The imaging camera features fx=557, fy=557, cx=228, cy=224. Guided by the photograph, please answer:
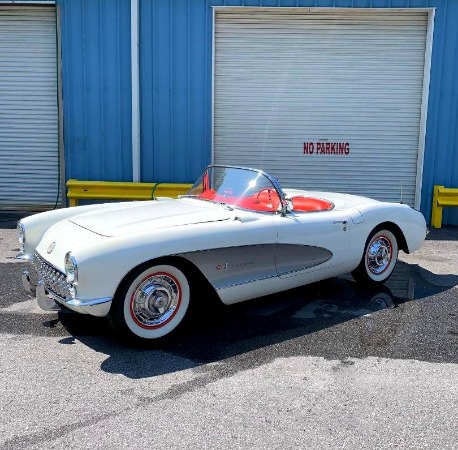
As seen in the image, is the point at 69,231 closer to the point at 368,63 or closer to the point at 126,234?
the point at 126,234

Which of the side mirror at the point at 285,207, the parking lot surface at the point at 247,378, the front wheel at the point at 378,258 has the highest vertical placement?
the side mirror at the point at 285,207

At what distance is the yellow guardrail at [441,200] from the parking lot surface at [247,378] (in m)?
4.03

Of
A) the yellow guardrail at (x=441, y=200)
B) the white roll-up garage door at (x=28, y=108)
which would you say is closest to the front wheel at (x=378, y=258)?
the yellow guardrail at (x=441, y=200)

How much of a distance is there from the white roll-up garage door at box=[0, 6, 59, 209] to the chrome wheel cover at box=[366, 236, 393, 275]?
633 cm

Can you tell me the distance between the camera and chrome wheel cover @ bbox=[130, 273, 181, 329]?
3.92m

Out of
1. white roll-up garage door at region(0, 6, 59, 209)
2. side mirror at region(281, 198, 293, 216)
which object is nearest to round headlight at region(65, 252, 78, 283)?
side mirror at region(281, 198, 293, 216)

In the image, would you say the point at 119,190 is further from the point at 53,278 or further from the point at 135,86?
the point at 53,278

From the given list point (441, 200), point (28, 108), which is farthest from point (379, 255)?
point (28, 108)

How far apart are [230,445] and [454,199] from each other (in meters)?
7.28

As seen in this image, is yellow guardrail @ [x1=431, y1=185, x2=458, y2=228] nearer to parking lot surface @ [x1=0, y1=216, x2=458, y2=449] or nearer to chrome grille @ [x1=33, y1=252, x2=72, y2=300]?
parking lot surface @ [x1=0, y1=216, x2=458, y2=449]

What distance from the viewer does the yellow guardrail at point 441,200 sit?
29.2 ft

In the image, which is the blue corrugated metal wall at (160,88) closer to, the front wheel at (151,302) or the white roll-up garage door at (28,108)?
the white roll-up garage door at (28,108)

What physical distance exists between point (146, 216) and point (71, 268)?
907mm

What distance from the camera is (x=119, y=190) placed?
9.17 m
